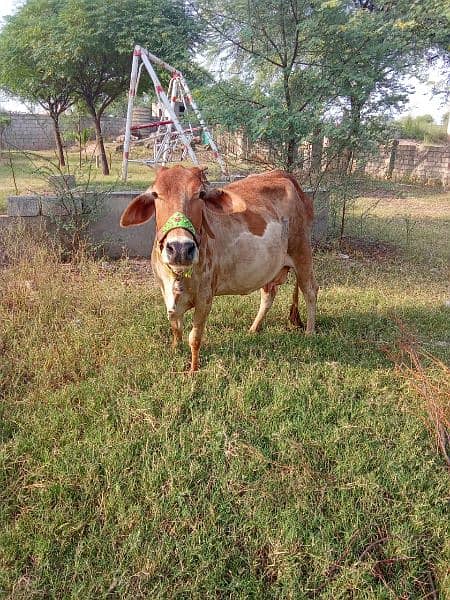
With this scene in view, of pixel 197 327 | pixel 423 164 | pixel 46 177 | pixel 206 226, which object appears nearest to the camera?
pixel 206 226

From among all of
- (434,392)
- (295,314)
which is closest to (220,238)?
(295,314)

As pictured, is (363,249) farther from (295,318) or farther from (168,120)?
(168,120)

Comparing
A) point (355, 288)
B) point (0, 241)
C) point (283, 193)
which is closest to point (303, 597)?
point (283, 193)

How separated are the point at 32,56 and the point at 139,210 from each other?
1294 centimetres

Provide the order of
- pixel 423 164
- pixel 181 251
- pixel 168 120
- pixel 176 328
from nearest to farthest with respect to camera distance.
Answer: pixel 181 251 → pixel 176 328 → pixel 168 120 → pixel 423 164

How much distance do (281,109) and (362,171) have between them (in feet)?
5.66

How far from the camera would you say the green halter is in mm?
2537

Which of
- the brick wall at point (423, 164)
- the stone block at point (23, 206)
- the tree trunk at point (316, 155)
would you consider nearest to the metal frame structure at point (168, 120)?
the tree trunk at point (316, 155)

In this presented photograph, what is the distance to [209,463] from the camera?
8.29 ft

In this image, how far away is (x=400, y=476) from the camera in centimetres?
251

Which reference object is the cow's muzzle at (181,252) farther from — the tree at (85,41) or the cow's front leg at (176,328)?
the tree at (85,41)

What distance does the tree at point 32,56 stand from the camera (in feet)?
42.8

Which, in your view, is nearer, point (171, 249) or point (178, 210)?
point (171, 249)

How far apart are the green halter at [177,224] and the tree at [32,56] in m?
11.0
